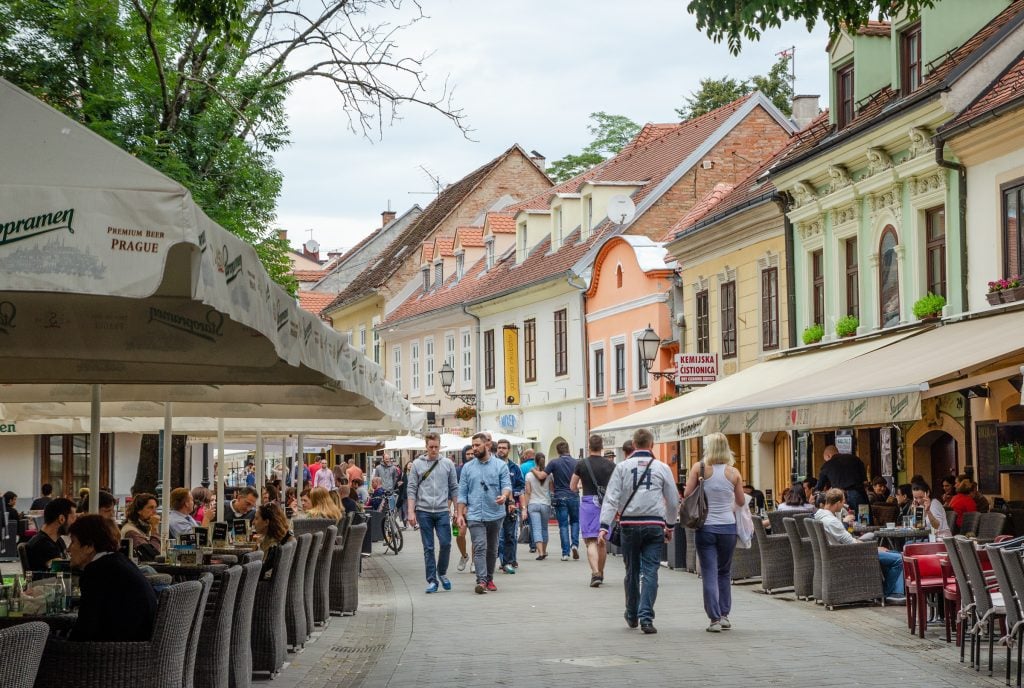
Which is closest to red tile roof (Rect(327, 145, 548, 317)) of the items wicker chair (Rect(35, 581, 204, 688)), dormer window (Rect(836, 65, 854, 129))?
dormer window (Rect(836, 65, 854, 129))

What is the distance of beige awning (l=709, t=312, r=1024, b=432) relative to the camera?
17.0 m

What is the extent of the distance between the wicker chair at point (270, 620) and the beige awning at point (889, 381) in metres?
7.88

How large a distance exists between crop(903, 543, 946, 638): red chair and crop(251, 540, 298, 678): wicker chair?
5607 millimetres

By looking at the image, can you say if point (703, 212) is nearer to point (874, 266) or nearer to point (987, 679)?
point (874, 266)

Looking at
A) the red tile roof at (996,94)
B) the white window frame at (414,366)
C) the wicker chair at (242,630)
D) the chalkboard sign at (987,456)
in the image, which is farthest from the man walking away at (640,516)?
the white window frame at (414,366)

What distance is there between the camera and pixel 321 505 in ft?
63.2

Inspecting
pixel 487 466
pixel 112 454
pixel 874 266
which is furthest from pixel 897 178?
pixel 112 454

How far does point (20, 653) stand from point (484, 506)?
43.3 feet

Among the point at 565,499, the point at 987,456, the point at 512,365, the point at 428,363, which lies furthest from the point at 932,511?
the point at 428,363

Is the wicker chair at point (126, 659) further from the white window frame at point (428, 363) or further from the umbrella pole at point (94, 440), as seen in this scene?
the white window frame at point (428, 363)

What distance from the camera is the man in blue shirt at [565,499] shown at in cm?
2419

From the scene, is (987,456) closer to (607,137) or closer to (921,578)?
(921,578)

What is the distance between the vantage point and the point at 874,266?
26.3 meters

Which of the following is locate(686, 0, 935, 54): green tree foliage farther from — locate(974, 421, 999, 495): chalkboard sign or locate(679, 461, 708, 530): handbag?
locate(974, 421, 999, 495): chalkboard sign
